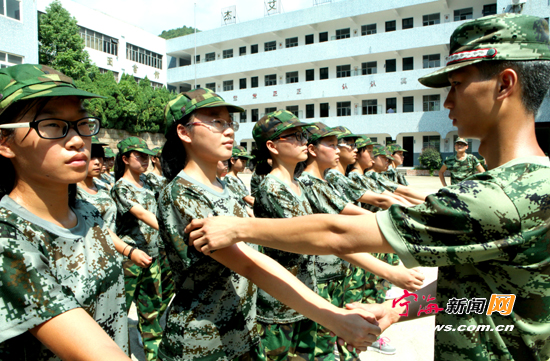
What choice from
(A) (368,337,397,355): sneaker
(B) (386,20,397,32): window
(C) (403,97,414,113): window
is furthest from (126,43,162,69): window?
(A) (368,337,397,355): sneaker

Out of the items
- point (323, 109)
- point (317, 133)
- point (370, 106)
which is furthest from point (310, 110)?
point (317, 133)

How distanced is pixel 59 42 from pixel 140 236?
2744cm

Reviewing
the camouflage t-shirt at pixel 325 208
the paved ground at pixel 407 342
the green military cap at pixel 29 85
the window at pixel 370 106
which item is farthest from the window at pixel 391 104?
the green military cap at pixel 29 85

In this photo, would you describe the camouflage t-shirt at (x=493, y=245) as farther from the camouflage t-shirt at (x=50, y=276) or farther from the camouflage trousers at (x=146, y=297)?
the camouflage trousers at (x=146, y=297)

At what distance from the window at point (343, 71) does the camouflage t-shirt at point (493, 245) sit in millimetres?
32940

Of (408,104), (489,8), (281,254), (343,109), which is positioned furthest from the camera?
(343,109)

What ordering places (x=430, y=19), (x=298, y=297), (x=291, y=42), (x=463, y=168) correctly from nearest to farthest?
(x=298, y=297), (x=463, y=168), (x=430, y=19), (x=291, y=42)

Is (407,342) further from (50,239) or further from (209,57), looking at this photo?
(209,57)

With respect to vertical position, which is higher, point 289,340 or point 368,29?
point 368,29

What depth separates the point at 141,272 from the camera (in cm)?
430

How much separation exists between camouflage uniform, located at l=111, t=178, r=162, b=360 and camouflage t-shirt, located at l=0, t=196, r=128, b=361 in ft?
8.27

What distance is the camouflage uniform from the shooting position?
13.4ft

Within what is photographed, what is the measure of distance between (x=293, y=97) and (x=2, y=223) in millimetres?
33551

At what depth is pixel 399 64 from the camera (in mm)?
30406
